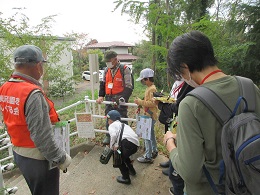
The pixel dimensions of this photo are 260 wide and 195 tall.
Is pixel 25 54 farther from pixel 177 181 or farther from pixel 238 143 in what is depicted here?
pixel 177 181

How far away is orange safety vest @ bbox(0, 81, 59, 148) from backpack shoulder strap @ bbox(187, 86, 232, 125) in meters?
1.36

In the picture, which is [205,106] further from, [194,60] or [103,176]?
[103,176]

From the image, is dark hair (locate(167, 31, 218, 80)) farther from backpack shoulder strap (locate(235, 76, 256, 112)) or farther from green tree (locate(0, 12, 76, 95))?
green tree (locate(0, 12, 76, 95))

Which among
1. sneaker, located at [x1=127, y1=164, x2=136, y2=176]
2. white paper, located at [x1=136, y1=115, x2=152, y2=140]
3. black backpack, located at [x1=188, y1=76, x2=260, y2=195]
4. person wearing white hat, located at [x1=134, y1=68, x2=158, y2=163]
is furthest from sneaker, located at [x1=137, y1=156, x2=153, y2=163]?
black backpack, located at [x1=188, y1=76, x2=260, y2=195]

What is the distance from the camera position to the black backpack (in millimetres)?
896

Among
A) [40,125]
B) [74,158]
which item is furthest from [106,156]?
[74,158]

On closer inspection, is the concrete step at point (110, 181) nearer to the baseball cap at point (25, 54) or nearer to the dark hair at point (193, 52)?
the baseball cap at point (25, 54)

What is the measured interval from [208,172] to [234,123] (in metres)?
0.33

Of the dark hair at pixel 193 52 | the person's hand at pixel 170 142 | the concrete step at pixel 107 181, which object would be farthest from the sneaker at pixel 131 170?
the dark hair at pixel 193 52

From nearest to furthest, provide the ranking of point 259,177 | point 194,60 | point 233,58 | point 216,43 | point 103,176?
1. point 259,177
2. point 194,60
3. point 103,176
4. point 216,43
5. point 233,58

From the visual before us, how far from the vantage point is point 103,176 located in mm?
3482

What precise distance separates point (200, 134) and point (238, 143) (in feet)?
0.60

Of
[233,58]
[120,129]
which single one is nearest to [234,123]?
[120,129]

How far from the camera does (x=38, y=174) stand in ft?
6.14
